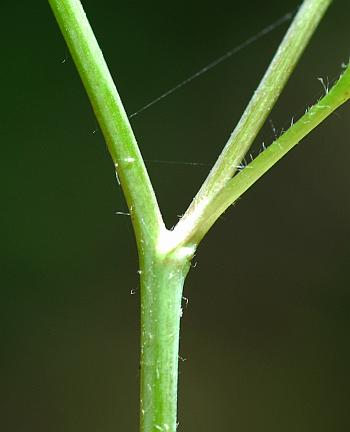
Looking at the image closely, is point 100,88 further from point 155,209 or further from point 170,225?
point 170,225

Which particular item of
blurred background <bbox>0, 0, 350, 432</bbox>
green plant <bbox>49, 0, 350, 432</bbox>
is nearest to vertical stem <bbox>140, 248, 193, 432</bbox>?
green plant <bbox>49, 0, 350, 432</bbox>

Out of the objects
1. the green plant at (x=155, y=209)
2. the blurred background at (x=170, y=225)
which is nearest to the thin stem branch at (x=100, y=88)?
the green plant at (x=155, y=209)

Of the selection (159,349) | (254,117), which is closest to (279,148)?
(254,117)

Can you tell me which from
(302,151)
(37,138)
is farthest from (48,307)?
(302,151)

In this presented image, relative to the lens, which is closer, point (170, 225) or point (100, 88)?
point (100, 88)

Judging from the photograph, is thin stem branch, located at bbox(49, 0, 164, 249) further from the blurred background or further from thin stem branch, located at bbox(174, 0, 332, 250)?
the blurred background

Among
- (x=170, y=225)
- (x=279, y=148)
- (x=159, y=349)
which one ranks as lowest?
(x=159, y=349)
